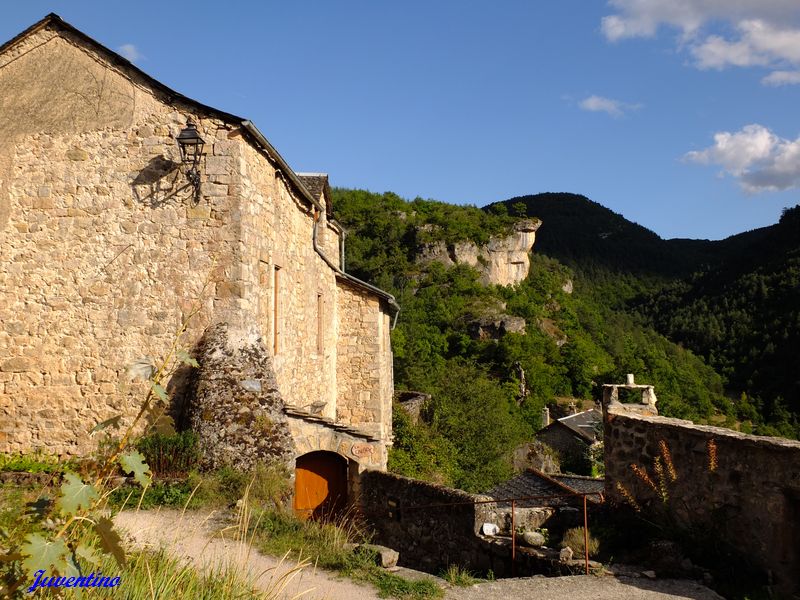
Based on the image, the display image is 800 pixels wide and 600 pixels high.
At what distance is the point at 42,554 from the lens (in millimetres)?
2150

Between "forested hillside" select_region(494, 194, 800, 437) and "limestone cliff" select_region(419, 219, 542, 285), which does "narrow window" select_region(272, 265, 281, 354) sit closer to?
"forested hillside" select_region(494, 194, 800, 437)

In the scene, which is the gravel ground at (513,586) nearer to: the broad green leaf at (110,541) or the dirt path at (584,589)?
the dirt path at (584,589)

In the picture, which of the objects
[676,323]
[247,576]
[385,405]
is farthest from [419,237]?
[247,576]

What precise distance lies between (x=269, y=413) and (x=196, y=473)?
1.31 meters

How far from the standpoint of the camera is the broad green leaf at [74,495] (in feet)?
7.13

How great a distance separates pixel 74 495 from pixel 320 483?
31.7 ft

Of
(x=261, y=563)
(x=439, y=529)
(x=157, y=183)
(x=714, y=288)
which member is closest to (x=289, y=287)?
(x=157, y=183)

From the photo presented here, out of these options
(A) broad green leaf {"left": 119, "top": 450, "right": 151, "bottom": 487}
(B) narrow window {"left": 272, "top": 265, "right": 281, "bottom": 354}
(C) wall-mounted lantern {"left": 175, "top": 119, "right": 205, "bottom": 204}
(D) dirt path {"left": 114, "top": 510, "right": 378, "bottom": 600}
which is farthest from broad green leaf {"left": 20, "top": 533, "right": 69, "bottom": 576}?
(B) narrow window {"left": 272, "top": 265, "right": 281, "bottom": 354}

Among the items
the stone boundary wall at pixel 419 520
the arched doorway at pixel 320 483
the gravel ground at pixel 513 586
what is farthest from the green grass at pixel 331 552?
the arched doorway at pixel 320 483

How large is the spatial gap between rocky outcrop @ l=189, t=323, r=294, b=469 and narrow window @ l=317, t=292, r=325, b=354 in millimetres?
4339

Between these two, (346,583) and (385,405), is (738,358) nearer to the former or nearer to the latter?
(385,405)

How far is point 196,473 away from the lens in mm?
9188

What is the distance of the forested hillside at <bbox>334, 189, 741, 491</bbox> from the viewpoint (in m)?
51.8

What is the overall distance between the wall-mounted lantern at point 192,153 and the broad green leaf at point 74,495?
842cm
